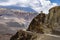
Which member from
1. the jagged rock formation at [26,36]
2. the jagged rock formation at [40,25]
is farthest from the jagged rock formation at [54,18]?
the jagged rock formation at [26,36]

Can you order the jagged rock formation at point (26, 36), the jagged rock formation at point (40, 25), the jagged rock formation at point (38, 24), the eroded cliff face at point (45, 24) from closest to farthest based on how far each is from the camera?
1. the jagged rock formation at point (26, 36)
2. the eroded cliff face at point (45, 24)
3. the jagged rock formation at point (40, 25)
4. the jagged rock formation at point (38, 24)

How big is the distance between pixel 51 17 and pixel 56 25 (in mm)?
1255

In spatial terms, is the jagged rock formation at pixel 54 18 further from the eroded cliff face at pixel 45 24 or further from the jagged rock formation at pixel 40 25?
the jagged rock formation at pixel 40 25

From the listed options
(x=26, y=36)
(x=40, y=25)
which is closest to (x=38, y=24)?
(x=40, y=25)

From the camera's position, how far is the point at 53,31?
2078cm

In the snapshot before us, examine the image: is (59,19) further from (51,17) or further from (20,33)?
(20,33)

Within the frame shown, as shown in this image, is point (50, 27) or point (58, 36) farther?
point (50, 27)

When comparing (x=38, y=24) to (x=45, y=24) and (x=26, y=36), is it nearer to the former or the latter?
(x=45, y=24)

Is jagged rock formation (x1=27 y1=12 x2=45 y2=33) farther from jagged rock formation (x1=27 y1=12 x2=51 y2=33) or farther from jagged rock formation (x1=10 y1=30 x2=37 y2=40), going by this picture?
jagged rock formation (x1=10 y1=30 x2=37 y2=40)

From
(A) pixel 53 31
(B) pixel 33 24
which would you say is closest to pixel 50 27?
(A) pixel 53 31

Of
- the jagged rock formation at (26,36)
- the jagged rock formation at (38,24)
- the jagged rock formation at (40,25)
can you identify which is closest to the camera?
the jagged rock formation at (26,36)

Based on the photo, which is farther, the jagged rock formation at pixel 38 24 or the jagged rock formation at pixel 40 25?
the jagged rock formation at pixel 38 24

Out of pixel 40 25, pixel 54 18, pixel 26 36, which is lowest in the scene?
pixel 26 36

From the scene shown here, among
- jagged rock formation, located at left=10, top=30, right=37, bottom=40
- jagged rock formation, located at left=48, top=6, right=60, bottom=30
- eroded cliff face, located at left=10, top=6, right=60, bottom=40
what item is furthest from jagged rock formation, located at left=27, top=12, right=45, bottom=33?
jagged rock formation, located at left=10, top=30, right=37, bottom=40
